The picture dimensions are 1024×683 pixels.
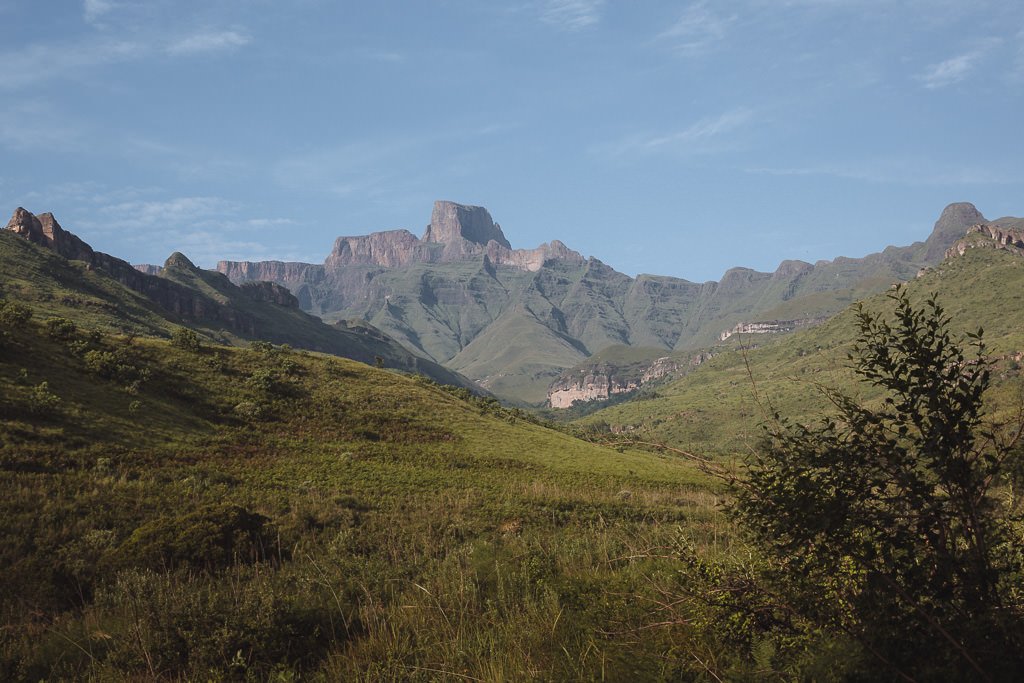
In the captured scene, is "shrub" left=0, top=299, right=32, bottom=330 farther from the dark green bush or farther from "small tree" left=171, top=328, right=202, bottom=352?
the dark green bush

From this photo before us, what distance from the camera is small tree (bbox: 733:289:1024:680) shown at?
3.17 metres

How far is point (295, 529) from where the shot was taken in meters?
17.8

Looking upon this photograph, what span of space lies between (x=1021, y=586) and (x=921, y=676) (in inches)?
50.5

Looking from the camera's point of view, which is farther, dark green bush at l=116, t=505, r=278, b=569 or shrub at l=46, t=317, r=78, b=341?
shrub at l=46, t=317, r=78, b=341

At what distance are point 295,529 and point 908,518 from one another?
1783cm

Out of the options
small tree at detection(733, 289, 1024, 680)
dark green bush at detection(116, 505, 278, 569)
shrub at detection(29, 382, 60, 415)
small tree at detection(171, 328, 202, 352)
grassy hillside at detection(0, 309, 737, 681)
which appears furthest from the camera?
small tree at detection(171, 328, 202, 352)

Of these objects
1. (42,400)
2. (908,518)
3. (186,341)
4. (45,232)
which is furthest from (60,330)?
(45,232)

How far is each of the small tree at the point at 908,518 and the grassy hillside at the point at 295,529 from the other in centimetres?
129

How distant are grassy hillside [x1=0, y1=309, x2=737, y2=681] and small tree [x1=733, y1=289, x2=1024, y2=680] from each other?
1291 mm

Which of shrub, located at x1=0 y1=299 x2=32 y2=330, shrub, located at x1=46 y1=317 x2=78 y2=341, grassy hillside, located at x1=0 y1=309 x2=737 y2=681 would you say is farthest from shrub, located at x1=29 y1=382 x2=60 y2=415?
shrub, located at x1=46 y1=317 x2=78 y2=341

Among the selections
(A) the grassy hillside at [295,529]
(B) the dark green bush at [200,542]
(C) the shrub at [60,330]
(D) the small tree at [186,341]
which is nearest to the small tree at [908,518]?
(A) the grassy hillside at [295,529]

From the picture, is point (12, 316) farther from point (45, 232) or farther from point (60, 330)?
point (45, 232)

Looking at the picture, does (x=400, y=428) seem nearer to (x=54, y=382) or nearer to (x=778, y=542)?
(x=54, y=382)

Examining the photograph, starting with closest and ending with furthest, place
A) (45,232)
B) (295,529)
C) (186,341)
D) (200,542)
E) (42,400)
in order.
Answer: (200,542) → (295,529) → (42,400) → (186,341) → (45,232)
